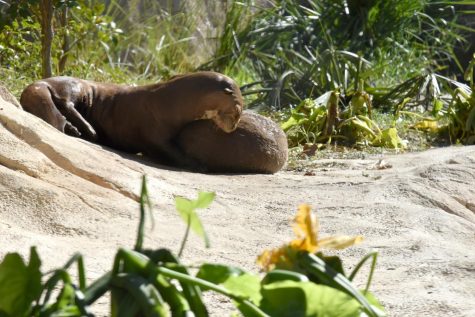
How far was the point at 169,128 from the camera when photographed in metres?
6.14

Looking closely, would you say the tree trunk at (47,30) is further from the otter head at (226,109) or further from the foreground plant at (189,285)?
the foreground plant at (189,285)

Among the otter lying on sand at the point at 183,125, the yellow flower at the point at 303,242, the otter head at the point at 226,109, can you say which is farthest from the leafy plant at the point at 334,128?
the yellow flower at the point at 303,242

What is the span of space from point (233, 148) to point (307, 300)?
4993mm

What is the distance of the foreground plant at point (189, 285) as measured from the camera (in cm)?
108

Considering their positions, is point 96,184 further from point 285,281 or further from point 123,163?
point 285,281

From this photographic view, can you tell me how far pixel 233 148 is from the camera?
6.09 m

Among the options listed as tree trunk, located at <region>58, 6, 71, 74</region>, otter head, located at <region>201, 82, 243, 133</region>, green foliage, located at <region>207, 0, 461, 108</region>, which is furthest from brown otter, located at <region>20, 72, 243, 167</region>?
green foliage, located at <region>207, 0, 461, 108</region>

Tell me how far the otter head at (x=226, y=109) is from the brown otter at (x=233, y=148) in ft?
0.23

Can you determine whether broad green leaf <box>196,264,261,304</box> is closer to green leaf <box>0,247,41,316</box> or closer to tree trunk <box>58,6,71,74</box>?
green leaf <box>0,247,41,316</box>

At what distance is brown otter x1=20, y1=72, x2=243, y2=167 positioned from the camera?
6023mm

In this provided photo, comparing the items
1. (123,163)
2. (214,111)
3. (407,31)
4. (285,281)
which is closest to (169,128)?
(214,111)

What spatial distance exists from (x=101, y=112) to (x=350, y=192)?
6.32 ft

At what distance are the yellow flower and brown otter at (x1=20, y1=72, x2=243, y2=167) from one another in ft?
15.7

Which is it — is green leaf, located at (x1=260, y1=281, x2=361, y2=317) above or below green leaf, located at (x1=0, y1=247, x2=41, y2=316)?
above
